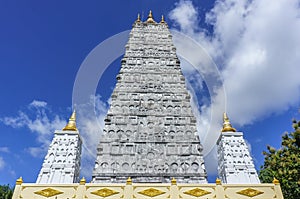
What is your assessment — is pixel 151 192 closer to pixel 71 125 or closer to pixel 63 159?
pixel 63 159

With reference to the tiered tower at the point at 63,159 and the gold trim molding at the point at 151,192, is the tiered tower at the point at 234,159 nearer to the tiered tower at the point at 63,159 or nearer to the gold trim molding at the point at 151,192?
the gold trim molding at the point at 151,192

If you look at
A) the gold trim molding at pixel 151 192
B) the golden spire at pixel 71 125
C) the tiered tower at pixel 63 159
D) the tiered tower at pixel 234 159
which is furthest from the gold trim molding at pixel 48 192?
the tiered tower at pixel 234 159

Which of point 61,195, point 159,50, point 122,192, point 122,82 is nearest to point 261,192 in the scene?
point 122,192

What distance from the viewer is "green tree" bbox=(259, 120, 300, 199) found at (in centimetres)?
1579

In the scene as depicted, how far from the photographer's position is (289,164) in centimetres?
1627

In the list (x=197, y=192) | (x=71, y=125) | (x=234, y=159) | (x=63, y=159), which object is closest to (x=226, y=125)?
(x=234, y=159)

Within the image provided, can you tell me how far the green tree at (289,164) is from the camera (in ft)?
51.8

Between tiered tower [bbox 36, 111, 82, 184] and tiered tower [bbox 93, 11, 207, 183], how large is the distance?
1457 millimetres

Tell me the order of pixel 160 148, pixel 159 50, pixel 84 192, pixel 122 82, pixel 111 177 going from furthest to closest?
pixel 159 50, pixel 122 82, pixel 160 148, pixel 111 177, pixel 84 192

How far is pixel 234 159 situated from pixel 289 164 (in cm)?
385

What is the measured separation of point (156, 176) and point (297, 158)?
875 cm

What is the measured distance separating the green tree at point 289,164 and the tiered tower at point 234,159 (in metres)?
2.90

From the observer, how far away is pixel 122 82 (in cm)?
1969

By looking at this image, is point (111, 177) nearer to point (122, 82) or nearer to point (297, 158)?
point (122, 82)
